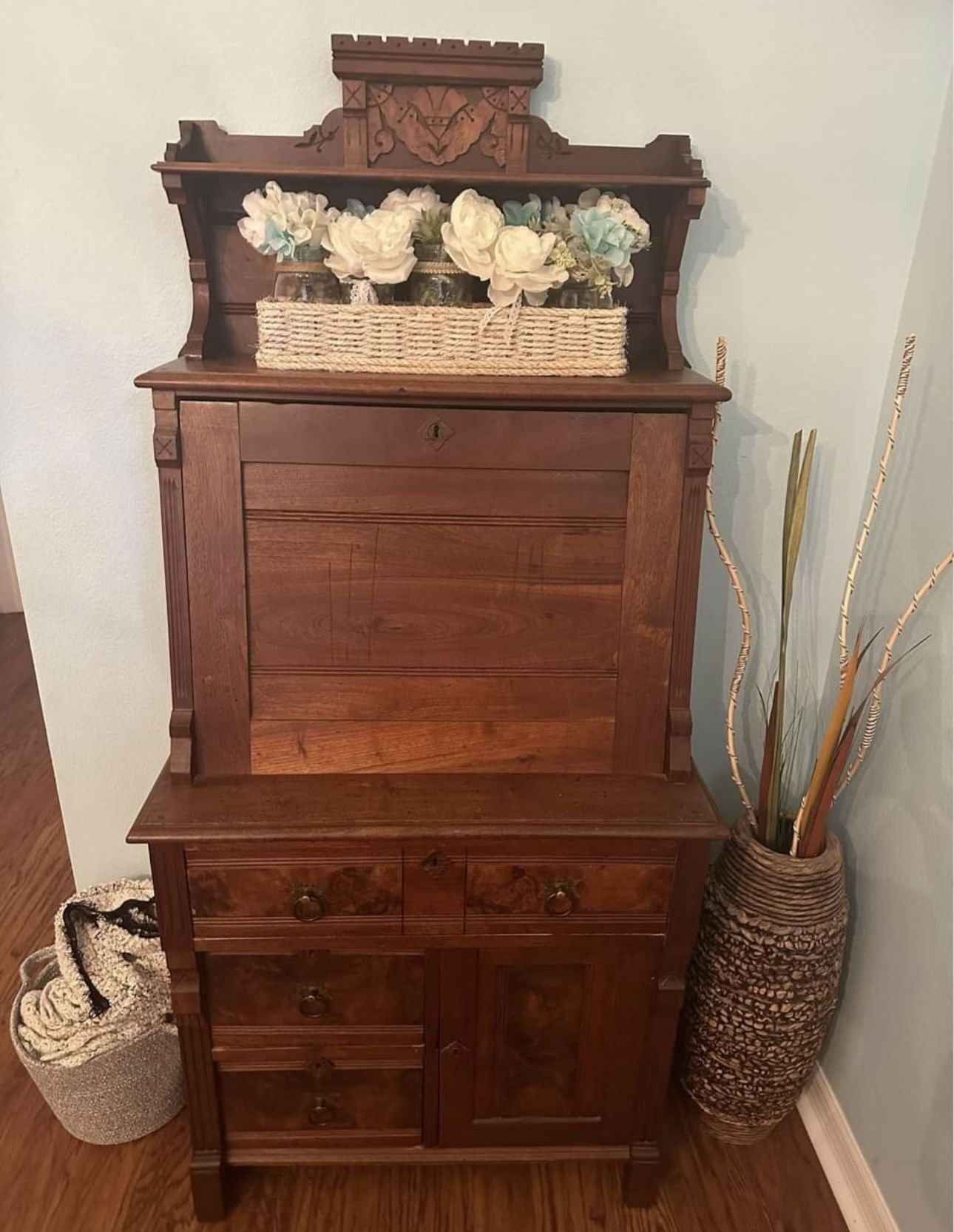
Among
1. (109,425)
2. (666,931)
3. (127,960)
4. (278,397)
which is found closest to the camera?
(278,397)

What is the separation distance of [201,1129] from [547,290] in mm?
1448

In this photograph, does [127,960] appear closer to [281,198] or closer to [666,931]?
[666,931]

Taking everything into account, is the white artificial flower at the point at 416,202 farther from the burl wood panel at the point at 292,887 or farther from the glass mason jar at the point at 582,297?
the burl wood panel at the point at 292,887

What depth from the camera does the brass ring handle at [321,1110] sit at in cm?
150

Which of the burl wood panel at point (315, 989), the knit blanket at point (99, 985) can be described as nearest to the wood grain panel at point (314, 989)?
the burl wood panel at point (315, 989)

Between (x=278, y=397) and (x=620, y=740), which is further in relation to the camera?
(x=620, y=740)

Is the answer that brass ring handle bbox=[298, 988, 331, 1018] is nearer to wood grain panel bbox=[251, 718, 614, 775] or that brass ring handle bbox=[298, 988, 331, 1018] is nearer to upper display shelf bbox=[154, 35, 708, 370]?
wood grain panel bbox=[251, 718, 614, 775]

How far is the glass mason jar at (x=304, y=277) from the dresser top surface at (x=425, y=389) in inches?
5.2

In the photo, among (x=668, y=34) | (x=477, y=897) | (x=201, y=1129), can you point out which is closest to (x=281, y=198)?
(x=668, y=34)

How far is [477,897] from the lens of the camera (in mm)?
1361

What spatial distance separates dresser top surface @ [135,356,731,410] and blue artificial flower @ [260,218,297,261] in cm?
18

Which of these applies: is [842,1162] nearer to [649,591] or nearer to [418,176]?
[649,591]

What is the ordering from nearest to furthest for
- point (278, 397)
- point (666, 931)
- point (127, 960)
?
point (278, 397) → point (666, 931) → point (127, 960)

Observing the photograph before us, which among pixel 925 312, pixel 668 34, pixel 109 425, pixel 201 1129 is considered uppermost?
pixel 668 34
